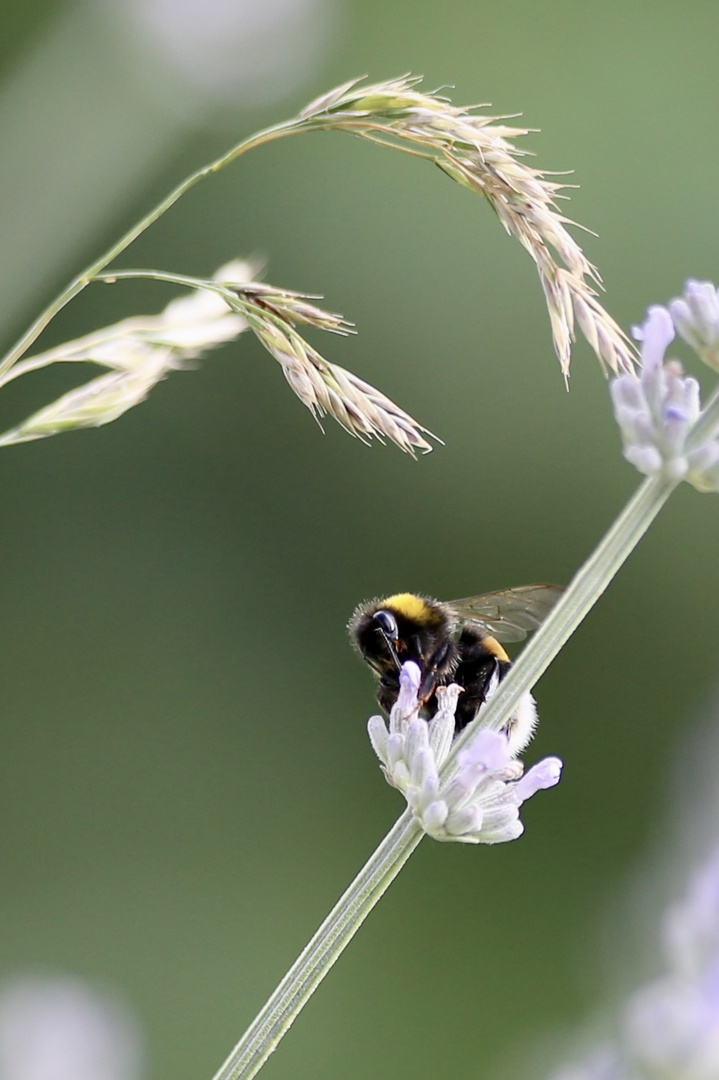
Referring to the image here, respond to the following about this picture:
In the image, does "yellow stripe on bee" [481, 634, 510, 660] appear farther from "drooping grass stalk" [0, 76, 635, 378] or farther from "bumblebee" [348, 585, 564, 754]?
"drooping grass stalk" [0, 76, 635, 378]

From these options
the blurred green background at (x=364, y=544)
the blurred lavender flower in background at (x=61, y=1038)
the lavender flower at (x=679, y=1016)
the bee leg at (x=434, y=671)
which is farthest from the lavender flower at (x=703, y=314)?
the blurred green background at (x=364, y=544)

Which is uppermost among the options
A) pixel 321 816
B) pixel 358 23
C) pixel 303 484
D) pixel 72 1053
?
pixel 358 23

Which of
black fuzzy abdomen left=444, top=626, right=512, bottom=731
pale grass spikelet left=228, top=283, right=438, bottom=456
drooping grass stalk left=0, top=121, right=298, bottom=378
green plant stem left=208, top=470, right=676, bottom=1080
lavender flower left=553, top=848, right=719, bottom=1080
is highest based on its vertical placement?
drooping grass stalk left=0, top=121, right=298, bottom=378

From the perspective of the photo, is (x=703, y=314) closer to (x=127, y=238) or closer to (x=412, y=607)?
(x=127, y=238)

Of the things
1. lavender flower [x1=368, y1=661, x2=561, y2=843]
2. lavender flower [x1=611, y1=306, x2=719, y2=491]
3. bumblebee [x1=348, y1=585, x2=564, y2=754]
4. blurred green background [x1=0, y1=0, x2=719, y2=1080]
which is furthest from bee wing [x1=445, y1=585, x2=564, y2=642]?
blurred green background [x1=0, y1=0, x2=719, y2=1080]

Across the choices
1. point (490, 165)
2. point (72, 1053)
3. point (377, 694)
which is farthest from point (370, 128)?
point (72, 1053)

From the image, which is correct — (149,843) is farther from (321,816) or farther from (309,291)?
(309,291)

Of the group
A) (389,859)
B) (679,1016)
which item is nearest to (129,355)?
(389,859)
